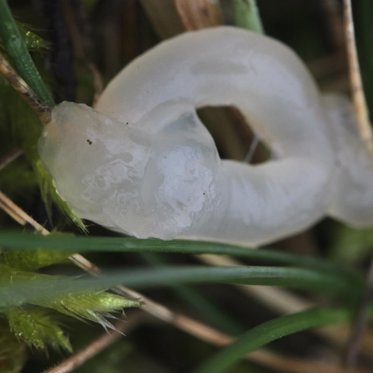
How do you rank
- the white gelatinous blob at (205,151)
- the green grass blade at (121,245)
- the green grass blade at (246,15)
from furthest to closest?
the green grass blade at (246,15)
the white gelatinous blob at (205,151)
the green grass blade at (121,245)

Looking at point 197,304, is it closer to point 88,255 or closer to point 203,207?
point 88,255

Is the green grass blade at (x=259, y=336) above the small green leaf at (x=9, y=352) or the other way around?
the other way around

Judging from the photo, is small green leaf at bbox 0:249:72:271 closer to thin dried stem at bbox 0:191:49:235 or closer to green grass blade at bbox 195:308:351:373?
thin dried stem at bbox 0:191:49:235

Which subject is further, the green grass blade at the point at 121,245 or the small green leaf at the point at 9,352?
the small green leaf at the point at 9,352

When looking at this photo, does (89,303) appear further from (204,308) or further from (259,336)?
(204,308)

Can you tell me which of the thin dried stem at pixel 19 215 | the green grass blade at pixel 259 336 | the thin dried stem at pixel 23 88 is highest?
the thin dried stem at pixel 23 88

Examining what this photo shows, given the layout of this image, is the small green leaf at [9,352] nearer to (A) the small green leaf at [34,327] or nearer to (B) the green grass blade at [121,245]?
(A) the small green leaf at [34,327]

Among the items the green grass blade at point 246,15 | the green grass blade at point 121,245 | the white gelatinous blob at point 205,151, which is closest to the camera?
the green grass blade at point 121,245

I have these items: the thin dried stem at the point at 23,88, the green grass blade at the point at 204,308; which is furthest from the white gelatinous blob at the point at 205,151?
the green grass blade at the point at 204,308
